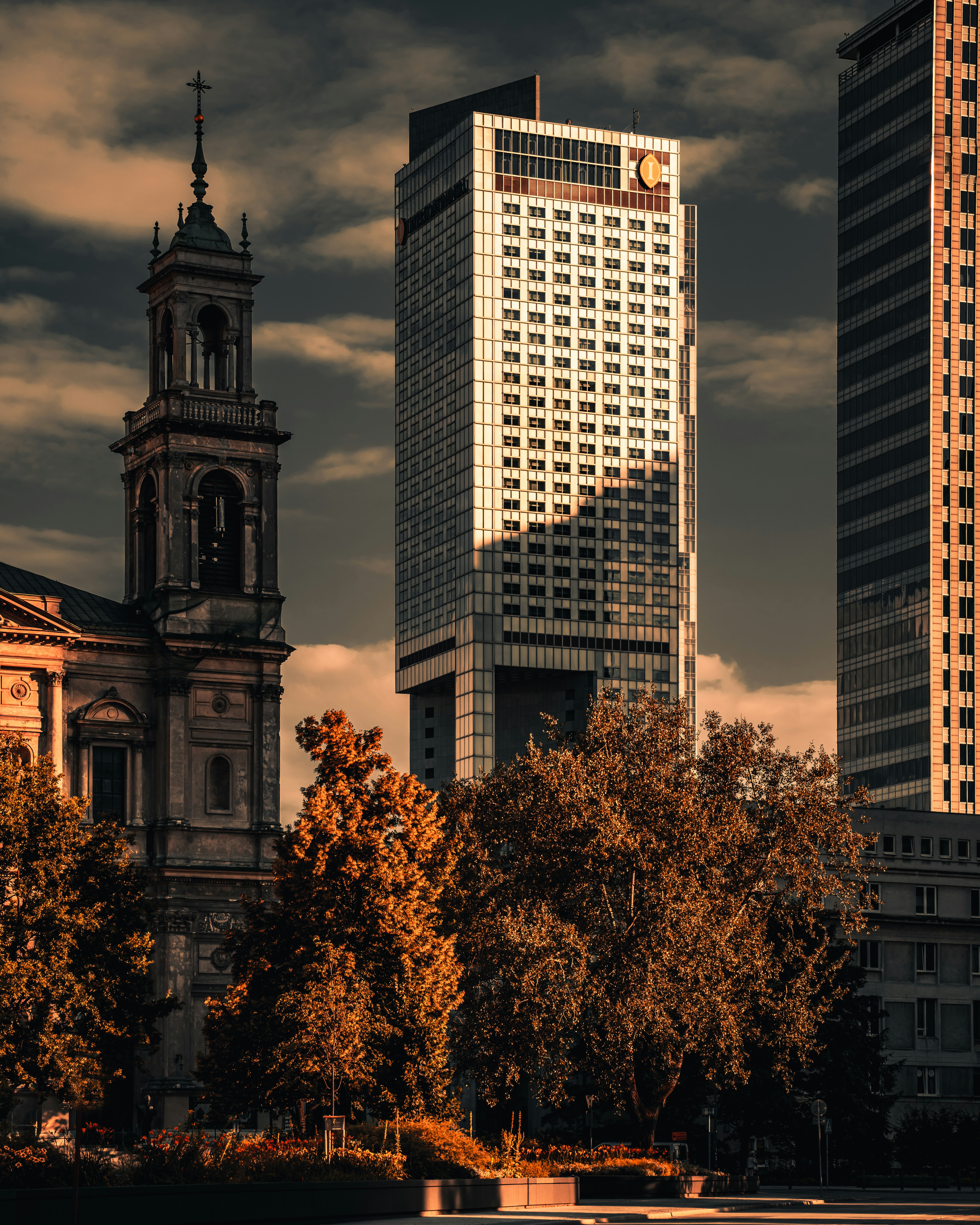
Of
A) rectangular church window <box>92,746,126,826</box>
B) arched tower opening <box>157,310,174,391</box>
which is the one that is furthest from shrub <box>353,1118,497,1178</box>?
arched tower opening <box>157,310,174,391</box>

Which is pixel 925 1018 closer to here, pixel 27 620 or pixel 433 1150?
pixel 27 620

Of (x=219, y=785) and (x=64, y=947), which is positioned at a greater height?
(x=219, y=785)

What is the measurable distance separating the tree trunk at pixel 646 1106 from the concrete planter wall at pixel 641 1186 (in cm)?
240

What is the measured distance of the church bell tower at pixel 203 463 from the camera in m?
92.8

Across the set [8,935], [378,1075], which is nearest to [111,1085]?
[8,935]

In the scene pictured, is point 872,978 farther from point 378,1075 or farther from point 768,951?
point 378,1075

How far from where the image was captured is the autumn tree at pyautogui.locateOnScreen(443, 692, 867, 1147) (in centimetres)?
6200

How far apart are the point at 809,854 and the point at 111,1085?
33.1 m

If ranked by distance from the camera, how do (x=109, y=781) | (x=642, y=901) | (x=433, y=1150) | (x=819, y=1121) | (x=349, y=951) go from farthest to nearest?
(x=109, y=781) < (x=819, y=1121) < (x=642, y=901) < (x=349, y=951) < (x=433, y=1150)

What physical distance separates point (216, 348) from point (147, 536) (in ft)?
30.3

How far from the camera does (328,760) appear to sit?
62.6m

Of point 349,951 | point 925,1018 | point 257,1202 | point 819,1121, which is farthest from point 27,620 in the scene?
point 925,1018

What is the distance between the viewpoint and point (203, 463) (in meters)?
94.1

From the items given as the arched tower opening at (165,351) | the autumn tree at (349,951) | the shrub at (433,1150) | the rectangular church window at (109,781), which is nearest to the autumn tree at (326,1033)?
the autumn tree at (349,951)
